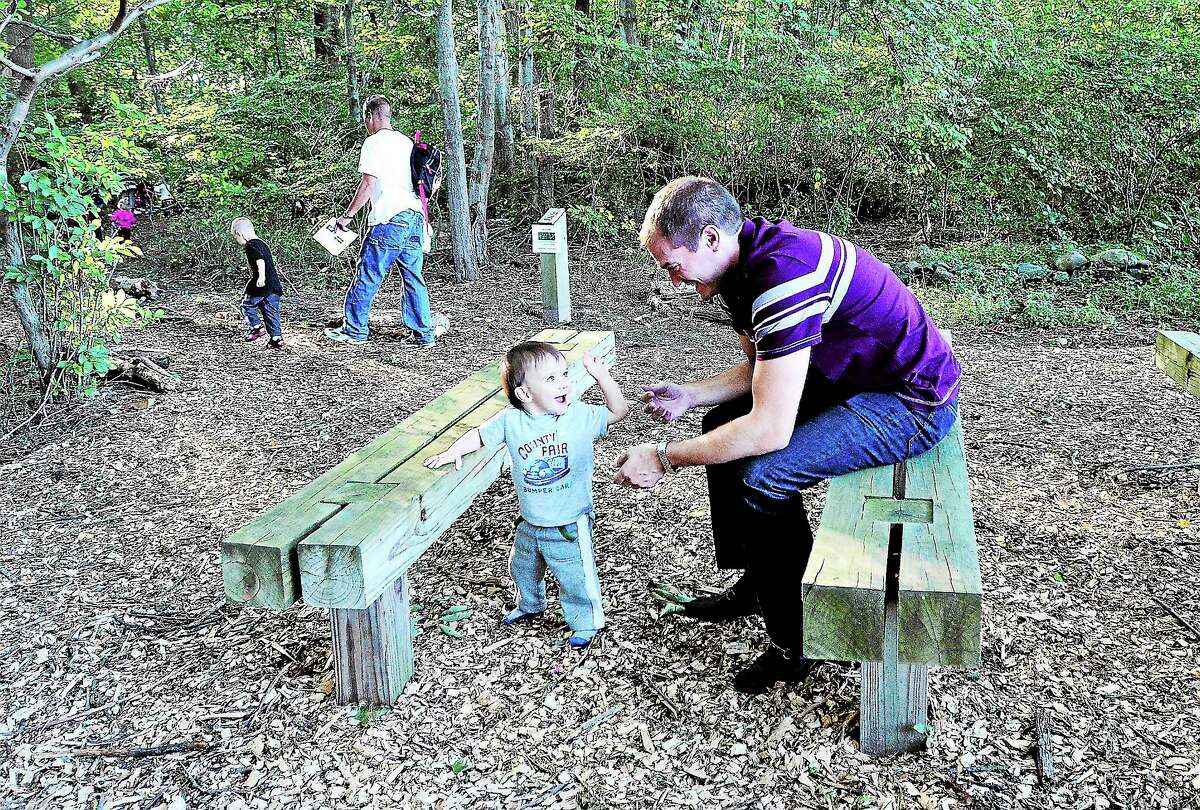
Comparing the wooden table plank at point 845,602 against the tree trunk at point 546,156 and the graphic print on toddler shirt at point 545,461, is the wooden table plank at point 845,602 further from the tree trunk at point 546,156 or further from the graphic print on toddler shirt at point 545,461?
the tree trunk at point 546,156

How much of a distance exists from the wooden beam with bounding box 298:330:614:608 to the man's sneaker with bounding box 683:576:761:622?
0.87 meters

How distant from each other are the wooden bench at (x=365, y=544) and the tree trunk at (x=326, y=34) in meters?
9.27

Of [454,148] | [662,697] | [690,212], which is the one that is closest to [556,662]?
[662,697]

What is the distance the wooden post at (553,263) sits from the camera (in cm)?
768

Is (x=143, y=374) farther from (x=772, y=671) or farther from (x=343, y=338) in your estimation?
(x=772, y=671)

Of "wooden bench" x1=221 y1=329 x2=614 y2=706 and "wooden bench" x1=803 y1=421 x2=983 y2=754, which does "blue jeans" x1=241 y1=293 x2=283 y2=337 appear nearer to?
"wooden bench" x1=221 y1=329 x2=614 y2=706

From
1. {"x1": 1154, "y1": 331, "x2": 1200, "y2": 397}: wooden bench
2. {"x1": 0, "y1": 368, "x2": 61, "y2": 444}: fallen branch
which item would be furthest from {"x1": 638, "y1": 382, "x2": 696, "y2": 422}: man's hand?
{"x1": 0, "y1": 368, "x2": 61, "y2": 444}: fallen branch

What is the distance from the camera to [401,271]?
720 cm

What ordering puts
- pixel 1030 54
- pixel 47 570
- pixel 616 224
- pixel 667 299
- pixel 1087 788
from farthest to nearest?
pixel 616 224 < pixel 1030 54 < pixel 667 299 < pixel 47 570 < pixel 1087 788

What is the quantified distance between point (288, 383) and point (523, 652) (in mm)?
3646

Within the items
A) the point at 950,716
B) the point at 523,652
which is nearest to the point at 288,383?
the point at 523,652

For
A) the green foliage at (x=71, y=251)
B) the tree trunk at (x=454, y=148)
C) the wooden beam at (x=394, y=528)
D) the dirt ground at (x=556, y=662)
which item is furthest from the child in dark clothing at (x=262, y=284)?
the wooden beam at (x=394, y=528)

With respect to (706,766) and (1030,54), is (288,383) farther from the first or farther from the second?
(1030,54)

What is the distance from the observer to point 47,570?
3.89 m
